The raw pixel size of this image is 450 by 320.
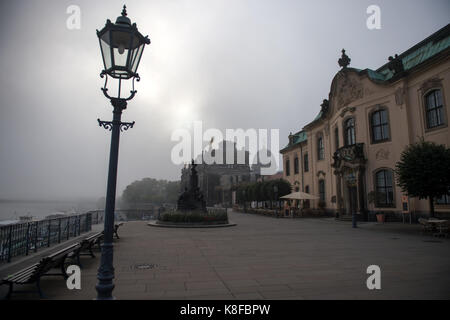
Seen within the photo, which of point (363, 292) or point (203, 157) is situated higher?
point (203, 157)

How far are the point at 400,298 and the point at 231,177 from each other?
3519 inches

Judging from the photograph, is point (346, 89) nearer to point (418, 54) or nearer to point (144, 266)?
point (418, 54)

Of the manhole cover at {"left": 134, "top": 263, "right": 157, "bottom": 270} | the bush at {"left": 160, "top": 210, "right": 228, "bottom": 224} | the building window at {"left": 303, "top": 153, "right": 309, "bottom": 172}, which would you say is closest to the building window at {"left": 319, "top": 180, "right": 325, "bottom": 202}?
the building window at {"left": 303, "top": 153, "right": 309, "bottom": 172}

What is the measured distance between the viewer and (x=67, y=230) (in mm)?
14281

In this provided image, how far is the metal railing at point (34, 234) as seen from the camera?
28.2 feet

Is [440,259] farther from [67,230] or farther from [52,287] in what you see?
[67,230]

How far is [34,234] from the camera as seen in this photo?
10547 mm

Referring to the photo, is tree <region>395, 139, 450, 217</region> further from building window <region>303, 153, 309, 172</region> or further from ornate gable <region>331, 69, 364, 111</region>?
building window <region>303, 153, 309, 172</region>

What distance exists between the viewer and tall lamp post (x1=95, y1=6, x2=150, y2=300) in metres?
4.33

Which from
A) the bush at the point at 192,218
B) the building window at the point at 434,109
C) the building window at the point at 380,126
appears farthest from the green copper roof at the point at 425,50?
the bush at the point at 192,218

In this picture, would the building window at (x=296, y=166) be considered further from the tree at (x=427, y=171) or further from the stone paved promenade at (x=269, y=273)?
the stone paved promenade at (x=269, y=273)

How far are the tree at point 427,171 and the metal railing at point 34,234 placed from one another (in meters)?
17.6

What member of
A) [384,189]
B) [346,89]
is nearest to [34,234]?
[384,189]
